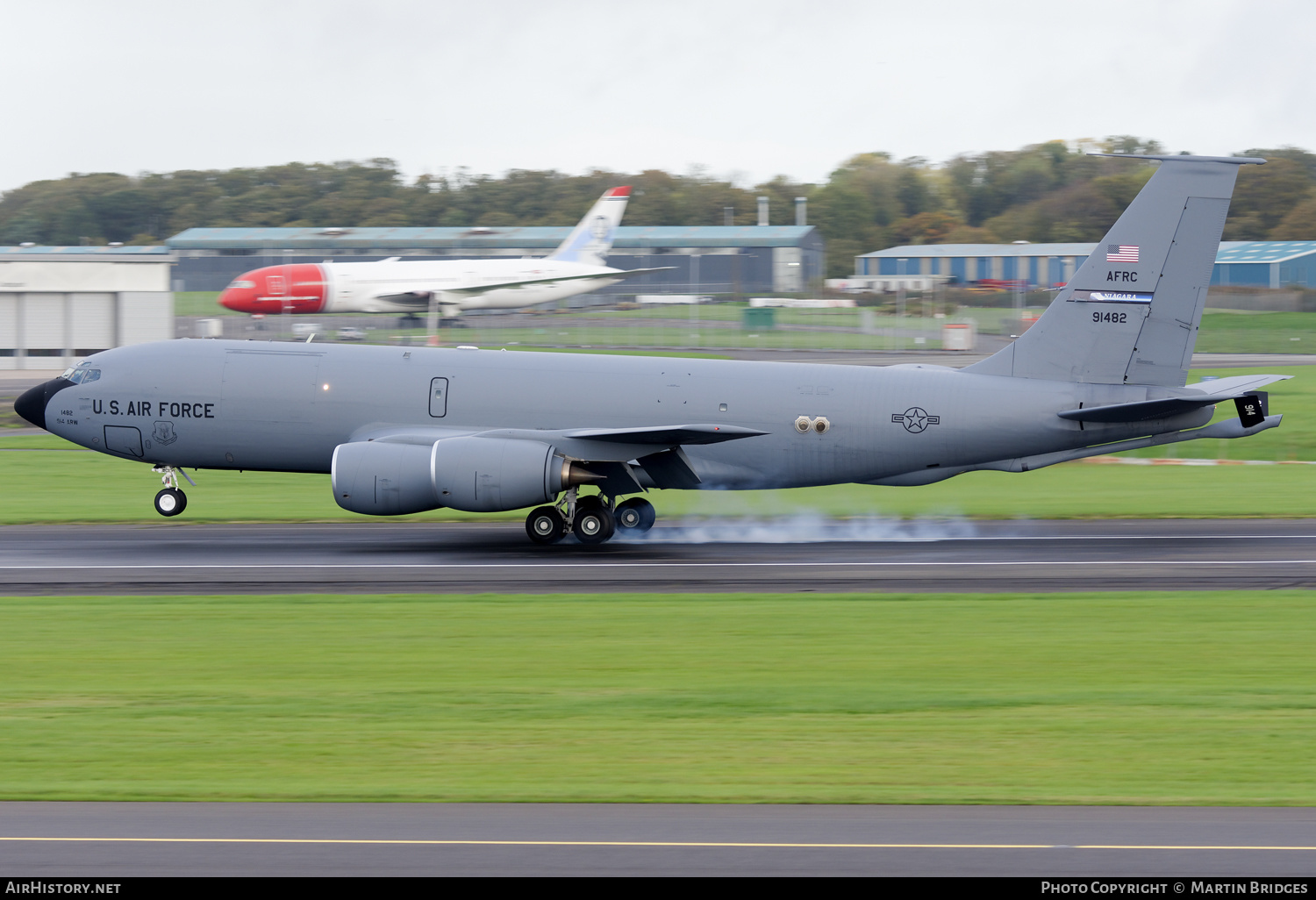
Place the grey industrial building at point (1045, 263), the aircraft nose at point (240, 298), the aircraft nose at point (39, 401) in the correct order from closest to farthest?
the aircraft nose at point (39, 401) → the aircraft nose at point (240, 298) → the grey industrial building at point (1045, 263)

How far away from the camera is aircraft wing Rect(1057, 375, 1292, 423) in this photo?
2639 cm

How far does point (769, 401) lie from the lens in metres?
28.2

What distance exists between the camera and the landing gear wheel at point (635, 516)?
95.2 ft

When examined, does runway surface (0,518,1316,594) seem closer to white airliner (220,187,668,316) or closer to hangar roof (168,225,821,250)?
white airliner (220,187,668,316)

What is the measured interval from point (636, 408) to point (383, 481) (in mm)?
5393

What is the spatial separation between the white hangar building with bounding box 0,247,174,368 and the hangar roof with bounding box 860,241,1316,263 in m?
64.0

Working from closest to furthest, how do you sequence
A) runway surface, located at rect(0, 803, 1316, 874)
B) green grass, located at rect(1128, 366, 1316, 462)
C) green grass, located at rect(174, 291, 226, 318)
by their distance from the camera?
runway surface, located at rect(0, 803, 1316, 874) → green grass, located at rect(1128, 366, 1316, 462) → green grass, located at rect(174, 291, 226, 318)

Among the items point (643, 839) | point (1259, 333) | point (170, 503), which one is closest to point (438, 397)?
point (170, 503)

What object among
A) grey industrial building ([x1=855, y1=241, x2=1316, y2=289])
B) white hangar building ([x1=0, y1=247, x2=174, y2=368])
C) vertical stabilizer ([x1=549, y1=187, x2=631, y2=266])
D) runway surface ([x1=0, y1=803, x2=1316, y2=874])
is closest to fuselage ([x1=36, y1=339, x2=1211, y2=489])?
runway surface ([x1=0, y1=803, x2=1316, y2=874])

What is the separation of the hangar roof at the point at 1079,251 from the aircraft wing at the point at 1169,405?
75.4m

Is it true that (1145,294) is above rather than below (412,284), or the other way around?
below

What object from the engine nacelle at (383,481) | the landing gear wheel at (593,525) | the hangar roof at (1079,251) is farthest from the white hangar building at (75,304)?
the hangar roof at (1079,251)

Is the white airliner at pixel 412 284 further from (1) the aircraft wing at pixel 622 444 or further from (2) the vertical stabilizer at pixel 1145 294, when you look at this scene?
(2) the vertical stabilizer at pixel 1145 294

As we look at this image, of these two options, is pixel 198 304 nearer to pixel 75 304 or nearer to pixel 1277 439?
pixel 75 304
